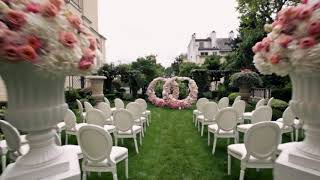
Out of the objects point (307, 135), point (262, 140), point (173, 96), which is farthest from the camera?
point (173, 96)

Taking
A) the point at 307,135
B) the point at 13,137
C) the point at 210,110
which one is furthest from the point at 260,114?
the point at 13,137

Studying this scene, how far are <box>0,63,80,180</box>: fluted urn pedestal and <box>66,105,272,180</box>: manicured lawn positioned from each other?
8.11ft

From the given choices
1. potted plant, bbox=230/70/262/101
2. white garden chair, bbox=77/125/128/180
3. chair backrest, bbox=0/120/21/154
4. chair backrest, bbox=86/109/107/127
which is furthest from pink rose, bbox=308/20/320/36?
potted plant, bbox=230/70/262/101

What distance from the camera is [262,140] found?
3.14 m

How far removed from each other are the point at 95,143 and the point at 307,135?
7.79ft

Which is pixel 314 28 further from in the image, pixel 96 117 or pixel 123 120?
pixel 96 117

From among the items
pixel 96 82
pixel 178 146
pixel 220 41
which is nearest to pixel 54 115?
pixel 178 146

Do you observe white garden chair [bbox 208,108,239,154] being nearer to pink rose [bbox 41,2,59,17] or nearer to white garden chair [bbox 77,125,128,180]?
white garden chair [bbox 77,125,128,180]

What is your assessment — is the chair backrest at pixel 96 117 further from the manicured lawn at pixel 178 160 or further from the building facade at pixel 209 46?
the building facade at pixel 209 46

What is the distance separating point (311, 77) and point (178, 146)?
4.41 m

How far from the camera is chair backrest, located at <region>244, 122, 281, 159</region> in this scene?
3068 millimetres

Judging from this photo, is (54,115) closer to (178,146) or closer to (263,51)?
(263,51)

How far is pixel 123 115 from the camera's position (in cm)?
503

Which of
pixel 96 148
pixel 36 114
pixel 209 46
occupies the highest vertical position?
pixel 209 46
